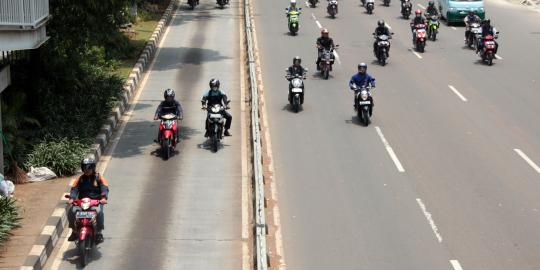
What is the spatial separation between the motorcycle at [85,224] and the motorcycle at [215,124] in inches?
293

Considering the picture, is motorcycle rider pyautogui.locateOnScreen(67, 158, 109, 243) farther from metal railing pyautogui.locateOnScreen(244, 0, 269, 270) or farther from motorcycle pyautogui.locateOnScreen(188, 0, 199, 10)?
motorcycle pyautogui.locateOnScreen(188, 0, 199, 10)

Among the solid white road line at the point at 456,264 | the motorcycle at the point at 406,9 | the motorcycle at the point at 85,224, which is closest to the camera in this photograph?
the motorcycle at the point at 85,224

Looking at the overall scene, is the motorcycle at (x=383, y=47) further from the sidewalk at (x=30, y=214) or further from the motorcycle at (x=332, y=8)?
the sidewalk at (x=30, y=214)

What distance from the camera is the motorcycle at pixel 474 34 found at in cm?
3619

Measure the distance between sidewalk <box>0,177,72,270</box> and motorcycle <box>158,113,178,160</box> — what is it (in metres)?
2.79

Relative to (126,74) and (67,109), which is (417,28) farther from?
(67,109)

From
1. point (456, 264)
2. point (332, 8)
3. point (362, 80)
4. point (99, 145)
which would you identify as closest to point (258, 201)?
point (456, 264)

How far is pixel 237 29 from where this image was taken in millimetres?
43531

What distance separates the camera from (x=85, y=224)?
545 inches

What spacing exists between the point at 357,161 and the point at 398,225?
457 cm

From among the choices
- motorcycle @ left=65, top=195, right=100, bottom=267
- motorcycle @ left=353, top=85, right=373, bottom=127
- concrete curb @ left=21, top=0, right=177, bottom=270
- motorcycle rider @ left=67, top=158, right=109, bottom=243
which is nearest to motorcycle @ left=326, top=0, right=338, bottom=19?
concrete curb @ left=21, top=0, right=177, bottom=270

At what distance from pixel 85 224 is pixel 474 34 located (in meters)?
26.3

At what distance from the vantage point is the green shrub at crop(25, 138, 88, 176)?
61.7 feet

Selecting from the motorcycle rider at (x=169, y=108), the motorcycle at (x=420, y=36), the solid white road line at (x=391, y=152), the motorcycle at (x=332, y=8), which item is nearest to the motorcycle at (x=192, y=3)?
the motorcycle at (x=332, y=8)
